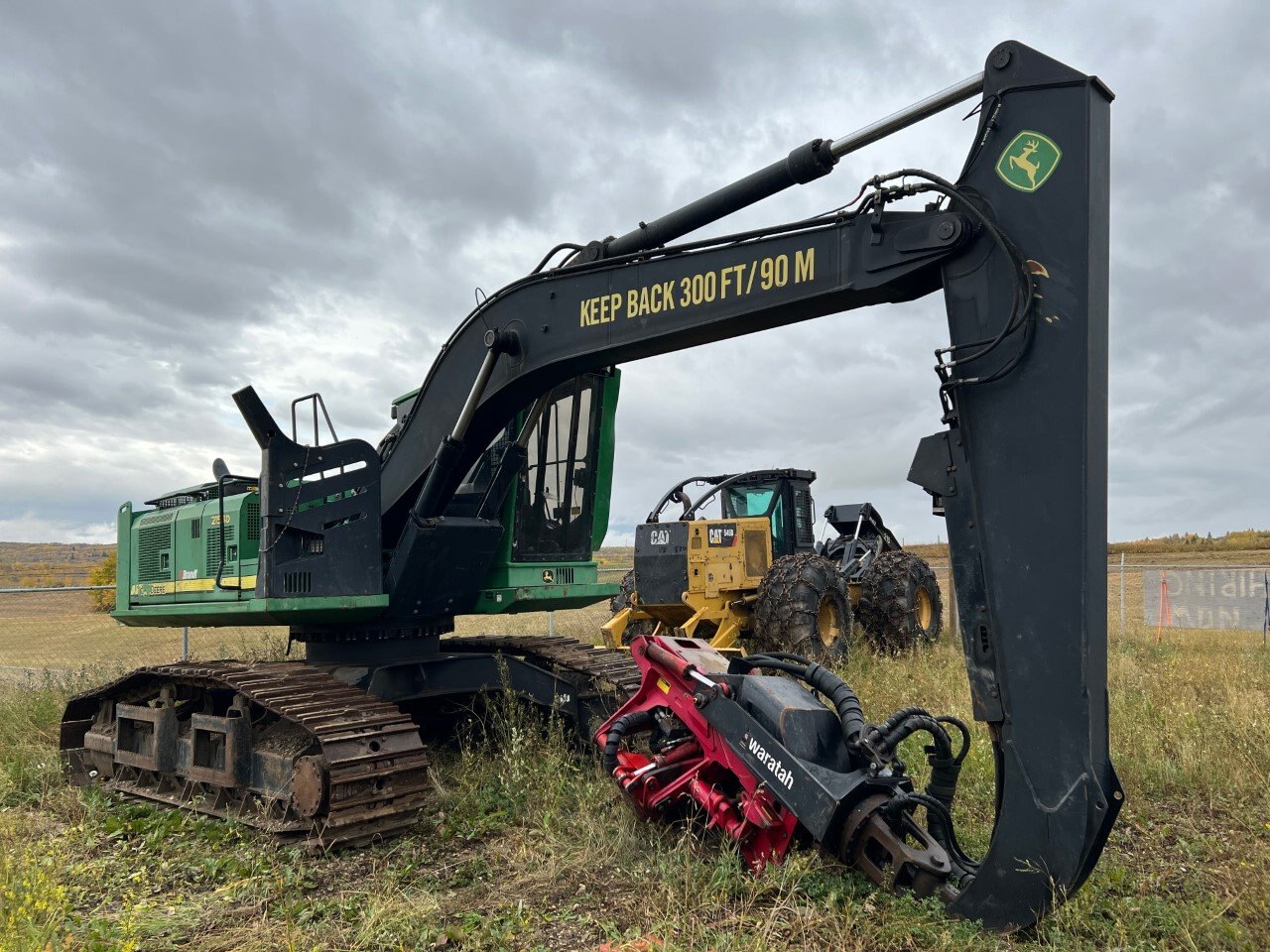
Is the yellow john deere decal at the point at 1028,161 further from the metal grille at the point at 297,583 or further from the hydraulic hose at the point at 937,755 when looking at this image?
the metal grille at the point at 297,583

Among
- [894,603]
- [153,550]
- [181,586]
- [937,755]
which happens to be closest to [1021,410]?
[937,755]

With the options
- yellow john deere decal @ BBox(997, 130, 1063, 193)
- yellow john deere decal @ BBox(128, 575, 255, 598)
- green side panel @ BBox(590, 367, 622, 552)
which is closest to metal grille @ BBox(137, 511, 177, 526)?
yellow john deere decal @ BBox(128, 575, 255, 598)

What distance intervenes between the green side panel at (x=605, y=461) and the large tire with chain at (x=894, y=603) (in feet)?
22.6

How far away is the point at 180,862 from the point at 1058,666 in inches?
183

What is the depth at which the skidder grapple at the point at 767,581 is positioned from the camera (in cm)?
1160

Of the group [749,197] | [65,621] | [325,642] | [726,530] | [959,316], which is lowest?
[65,621]

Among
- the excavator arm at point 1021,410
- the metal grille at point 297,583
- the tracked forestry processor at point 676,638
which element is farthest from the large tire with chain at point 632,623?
the excavator arm at point 1021,410

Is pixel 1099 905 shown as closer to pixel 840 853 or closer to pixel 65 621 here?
pixel 840 853

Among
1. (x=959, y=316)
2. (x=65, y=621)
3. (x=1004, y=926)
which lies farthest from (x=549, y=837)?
(x=65, y=621)

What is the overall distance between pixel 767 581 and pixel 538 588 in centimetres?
485

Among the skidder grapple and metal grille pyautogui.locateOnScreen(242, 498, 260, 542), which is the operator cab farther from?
metal grille pyautogui.locateOnScreen(242, 498, 260, 542)

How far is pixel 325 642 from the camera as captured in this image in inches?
290

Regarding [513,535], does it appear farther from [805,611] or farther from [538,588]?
[805,611]

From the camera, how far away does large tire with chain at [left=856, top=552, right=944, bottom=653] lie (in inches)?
542
